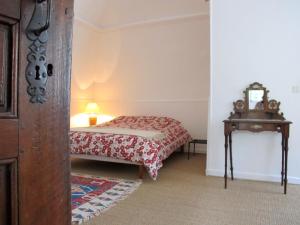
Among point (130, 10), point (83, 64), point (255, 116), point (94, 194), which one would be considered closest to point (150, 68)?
point (130, 10)

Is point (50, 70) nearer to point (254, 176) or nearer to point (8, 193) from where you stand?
point (8, 193)

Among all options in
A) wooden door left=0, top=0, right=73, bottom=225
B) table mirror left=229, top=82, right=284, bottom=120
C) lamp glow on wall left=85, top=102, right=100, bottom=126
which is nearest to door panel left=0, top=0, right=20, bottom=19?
wooden door left=0, top=0, right=73, bottom=225

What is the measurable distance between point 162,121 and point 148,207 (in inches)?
97.1

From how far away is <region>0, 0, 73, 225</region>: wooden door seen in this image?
1.56 feet

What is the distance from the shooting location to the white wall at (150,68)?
5039 mm

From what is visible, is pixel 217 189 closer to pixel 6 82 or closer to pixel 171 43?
pixel 6 82

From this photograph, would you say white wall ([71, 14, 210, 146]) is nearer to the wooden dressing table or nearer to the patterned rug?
the wooden dressing table

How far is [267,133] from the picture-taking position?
3154mm

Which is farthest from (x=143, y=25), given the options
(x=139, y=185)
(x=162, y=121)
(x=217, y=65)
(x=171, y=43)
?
(x=139, y=185)

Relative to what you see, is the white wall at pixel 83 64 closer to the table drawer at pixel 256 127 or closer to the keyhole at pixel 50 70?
the table drawer at pixel 256 127

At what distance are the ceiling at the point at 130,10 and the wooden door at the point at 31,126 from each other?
4.74 meters

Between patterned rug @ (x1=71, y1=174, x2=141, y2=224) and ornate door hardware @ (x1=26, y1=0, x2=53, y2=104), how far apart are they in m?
1.73

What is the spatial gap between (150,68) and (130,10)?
122 centimetres

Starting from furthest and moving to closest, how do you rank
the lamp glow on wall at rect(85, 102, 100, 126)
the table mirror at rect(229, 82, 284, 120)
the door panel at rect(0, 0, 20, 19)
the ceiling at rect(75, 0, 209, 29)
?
the lamp glow on wall at rect(85, 102, 100, 126), the ceiling at rect(75, 0, 209, 29), the table mirror at rect(229, 82, 284, 120), the door panel at rect(0, 0, 20, 19)
